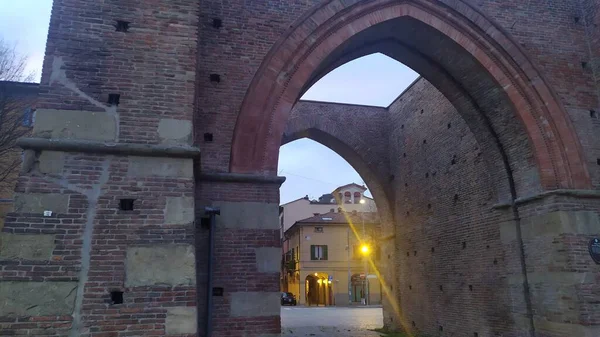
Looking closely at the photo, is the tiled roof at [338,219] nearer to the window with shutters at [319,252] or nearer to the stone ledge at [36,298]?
the window with shutters at [319,252]

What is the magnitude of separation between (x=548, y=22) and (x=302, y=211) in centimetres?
3756

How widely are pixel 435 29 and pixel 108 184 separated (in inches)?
247

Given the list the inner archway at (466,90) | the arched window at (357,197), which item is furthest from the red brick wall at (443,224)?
the arched window at (357,197)

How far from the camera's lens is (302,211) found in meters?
45.9

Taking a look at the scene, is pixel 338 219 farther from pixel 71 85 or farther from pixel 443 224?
pixel 71 85

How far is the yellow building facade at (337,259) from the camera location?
3662 centimetres

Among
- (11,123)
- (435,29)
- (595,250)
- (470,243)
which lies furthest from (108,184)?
(11,123)

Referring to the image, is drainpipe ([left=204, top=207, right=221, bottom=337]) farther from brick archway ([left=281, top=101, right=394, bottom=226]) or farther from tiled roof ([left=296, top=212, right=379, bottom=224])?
tiled roof ([left=296, top=212, right=379, bottom=224])

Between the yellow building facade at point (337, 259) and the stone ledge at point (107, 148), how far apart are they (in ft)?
101

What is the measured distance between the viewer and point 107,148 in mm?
5660

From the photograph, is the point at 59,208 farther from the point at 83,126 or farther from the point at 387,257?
the point at 387,257

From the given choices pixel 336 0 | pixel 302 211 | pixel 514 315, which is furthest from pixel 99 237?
pixel 302 211

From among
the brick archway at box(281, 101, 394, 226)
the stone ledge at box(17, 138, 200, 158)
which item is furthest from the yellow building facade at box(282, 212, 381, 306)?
the stone ledge at box(17, 138, 200, 158)

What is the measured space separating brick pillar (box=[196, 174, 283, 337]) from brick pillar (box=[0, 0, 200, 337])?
1.19 meters
